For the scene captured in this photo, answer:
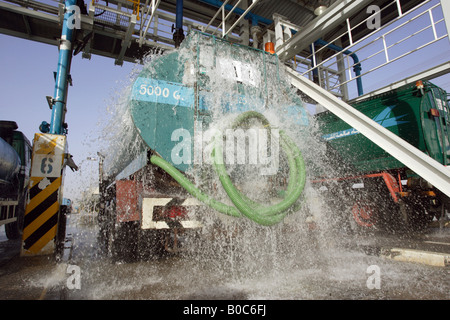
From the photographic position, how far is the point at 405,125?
19.0ft

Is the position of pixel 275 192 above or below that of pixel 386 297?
above

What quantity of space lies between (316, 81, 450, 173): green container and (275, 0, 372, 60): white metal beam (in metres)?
2.80

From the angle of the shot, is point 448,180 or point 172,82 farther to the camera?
point 172,82

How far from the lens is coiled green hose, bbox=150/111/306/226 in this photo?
2486 mm

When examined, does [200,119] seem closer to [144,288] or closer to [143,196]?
[143,196]

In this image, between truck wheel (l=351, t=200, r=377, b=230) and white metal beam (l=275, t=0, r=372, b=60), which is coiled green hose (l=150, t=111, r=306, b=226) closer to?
white metal beam (l=275, t=0, r=372, b=60)

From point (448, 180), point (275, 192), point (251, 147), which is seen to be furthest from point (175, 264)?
point (448, 180)

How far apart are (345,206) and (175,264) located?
535cm

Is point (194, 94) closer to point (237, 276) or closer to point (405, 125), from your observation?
point (237, 276)

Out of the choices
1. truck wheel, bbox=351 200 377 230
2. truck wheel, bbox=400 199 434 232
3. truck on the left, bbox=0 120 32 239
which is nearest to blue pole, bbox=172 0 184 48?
truck on the left, bbox=0 120 32 239

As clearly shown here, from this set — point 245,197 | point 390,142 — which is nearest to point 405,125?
point 390,142

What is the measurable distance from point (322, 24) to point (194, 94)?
9.32 feet

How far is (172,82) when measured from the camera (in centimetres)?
321

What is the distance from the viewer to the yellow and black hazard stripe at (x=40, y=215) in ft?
12.1
